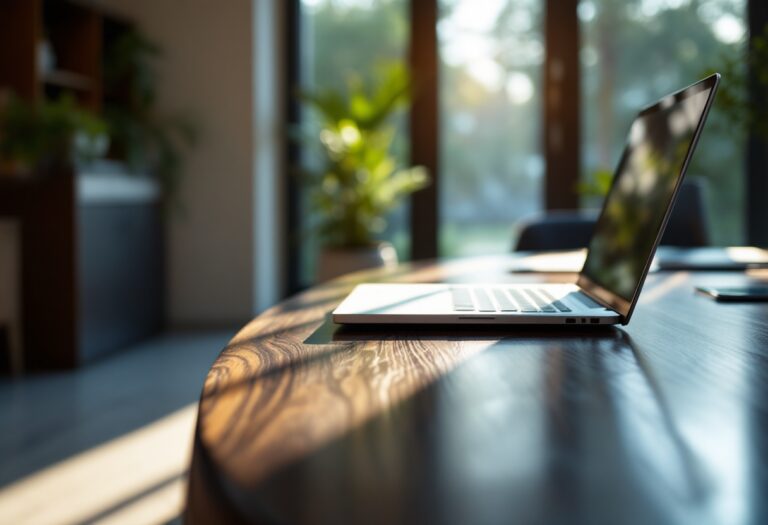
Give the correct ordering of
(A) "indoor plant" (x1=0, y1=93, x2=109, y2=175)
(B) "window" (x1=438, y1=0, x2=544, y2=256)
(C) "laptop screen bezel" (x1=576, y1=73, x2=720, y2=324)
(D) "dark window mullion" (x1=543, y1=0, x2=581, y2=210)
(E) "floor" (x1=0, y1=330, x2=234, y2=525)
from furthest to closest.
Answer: (B) "window" (x1=438, y1=0, x2=544, y2=256), (D) "dark window mullion" (x1=543, y1=0, x2=581, y2=210), (A) "indoor plant" (x1=0, y1=93, x2=109, y2=175), (E) "floor" (x1=0, y1=330, x2=234, y2=525), (C) "laptop screen bezel" (x1=576, y1=73, x2=720, y2=324)

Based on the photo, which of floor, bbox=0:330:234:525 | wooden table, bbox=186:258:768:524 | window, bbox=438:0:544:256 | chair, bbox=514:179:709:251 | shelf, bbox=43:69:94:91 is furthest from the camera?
window, bbox=438:0:544:256

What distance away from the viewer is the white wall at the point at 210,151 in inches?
170

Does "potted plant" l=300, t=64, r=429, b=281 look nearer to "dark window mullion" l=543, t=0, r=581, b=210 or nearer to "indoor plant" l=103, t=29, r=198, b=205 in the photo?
"indoor plant" l=103, t=29, r=198, b=205

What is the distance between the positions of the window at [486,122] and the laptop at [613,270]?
369cm

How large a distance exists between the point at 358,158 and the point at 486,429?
3.80 meters

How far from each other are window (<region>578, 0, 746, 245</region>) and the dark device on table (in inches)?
141

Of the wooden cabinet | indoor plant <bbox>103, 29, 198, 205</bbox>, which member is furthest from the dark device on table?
indoor plant <bbox>103, 29, 198, 205</bbox>

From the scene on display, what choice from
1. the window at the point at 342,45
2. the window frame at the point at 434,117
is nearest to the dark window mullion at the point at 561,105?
the window frame at the point at 434,117

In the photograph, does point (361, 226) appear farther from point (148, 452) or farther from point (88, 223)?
point (148, 452)

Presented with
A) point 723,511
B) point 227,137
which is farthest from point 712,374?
point 227,137

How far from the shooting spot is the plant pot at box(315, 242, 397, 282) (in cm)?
398

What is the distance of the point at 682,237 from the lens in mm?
2322

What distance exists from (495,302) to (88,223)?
2.85 metres

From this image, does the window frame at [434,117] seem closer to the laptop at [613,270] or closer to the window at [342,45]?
the window at [342,45]
